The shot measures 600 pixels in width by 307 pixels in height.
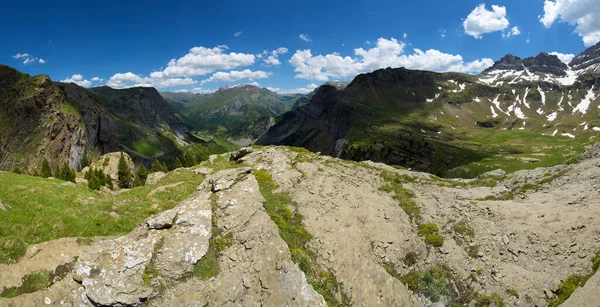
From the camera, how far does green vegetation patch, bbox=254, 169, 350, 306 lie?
17688 mm

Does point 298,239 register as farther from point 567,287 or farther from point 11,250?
point 567,287

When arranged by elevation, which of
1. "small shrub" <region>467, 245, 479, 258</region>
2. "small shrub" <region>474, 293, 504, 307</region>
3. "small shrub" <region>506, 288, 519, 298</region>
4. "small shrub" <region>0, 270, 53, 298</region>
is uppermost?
"small shrub" <region>0, 270, 53, 298</region>

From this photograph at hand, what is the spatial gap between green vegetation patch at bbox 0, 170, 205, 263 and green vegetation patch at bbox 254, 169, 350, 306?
9.07 m

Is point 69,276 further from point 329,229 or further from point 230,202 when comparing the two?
point 329,229

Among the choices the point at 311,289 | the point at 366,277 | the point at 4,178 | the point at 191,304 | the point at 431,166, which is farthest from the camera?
the point at 431,166

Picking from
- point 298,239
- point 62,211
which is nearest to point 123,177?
point 62,211

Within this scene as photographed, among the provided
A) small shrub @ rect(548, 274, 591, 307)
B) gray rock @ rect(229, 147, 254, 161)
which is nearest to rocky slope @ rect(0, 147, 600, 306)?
small shrub @ rect(548, 274, 591, 307)

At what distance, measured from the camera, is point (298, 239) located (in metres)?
20.6

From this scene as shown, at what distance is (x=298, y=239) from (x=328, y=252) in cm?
241

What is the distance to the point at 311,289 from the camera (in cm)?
1708

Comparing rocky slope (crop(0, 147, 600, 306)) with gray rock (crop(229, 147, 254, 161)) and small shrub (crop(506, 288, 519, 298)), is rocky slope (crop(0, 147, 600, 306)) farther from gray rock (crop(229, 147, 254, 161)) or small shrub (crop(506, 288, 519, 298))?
gray rock (crop(229, 147, 254, 161))

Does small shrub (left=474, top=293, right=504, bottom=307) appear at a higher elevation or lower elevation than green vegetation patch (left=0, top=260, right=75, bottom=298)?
lower

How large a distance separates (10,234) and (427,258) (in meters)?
28.9

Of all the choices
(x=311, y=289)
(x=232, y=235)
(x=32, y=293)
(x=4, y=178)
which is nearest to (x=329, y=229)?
(x=311, y=289)
